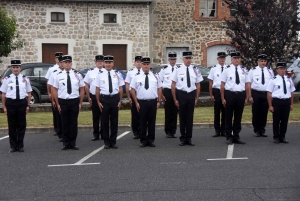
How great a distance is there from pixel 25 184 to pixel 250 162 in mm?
4022

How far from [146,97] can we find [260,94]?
314 centimetres

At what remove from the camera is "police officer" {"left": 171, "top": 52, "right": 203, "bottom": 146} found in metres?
12.5

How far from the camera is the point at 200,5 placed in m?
31.2

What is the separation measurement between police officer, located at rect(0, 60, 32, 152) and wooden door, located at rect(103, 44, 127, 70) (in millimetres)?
18623

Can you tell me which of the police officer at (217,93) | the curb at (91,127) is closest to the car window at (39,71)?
the curb at (91,127)

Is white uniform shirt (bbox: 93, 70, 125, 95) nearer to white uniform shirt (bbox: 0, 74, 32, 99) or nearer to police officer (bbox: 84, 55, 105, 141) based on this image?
police officer (bbox: 84, 55, 105, 141)

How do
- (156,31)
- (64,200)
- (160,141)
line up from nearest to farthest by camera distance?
1. (64,200)
2. (160,141)
3. (156,31)

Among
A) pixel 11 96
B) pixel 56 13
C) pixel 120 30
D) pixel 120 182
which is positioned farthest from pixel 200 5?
pixel 120 182

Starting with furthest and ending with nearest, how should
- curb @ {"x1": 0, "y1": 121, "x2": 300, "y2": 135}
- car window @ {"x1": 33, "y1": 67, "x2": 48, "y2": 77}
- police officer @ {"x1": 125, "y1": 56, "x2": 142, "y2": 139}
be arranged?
car window @ {"x1": 33, "y1": 67, "x2": 48, "y2": 77}, curb @ {"x1": 0, "y1": 121, "x2": 300, "y2": 135}, police officer @ {"x1": 125, "y1": 56, "x2": 142, "y2": 139}

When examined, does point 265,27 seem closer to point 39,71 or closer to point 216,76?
point 216,76

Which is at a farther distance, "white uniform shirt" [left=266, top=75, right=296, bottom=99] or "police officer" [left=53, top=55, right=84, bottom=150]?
"white uniform shirt" [left=266, top=75, right=296, bottom=99]

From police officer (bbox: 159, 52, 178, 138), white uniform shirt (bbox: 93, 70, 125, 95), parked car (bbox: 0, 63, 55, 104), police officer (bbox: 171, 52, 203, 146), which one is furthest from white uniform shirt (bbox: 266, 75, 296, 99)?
parked car (bbox: 0, 63, 55, 104)

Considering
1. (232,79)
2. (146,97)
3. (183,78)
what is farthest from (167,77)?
(232,79)

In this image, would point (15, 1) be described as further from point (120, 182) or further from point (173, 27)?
point (120, 182)
